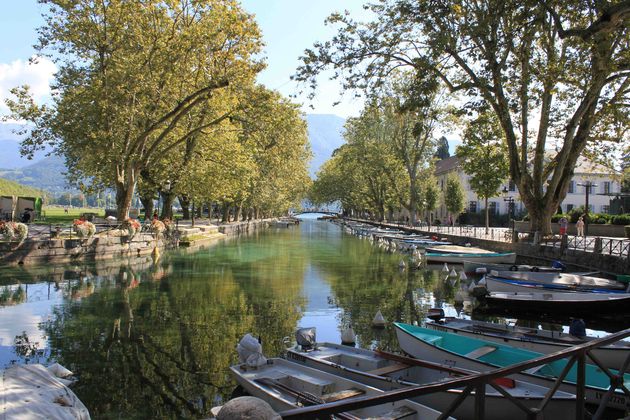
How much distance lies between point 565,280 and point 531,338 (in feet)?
33.0

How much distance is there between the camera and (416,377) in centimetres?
855

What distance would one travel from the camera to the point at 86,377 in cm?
976

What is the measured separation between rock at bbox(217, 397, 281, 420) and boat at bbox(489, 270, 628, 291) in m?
18.2

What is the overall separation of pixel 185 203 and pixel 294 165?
27036 millimetres

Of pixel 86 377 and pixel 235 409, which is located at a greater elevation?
pixel 235 409

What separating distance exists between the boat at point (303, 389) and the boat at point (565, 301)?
11.3m

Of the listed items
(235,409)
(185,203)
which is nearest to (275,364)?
(235,409)

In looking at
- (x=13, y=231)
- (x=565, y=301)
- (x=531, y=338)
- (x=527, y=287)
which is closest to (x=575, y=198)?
(x=527, y=287)

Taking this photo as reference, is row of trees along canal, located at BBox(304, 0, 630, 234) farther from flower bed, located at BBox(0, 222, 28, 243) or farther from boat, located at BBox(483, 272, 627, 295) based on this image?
flower bed, located at BBox(0, 222, 28, 243)

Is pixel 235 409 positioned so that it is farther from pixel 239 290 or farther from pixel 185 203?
pixel 185 203

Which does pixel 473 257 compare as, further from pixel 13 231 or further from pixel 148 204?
pixel 148 204

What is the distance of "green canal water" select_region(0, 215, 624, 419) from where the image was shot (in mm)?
9484

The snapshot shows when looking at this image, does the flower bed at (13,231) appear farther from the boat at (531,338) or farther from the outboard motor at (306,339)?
the boat at (531,338)

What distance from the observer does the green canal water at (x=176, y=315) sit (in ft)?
31.1
